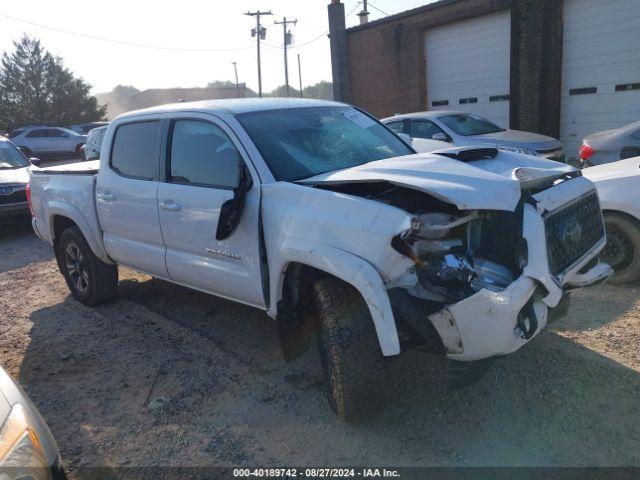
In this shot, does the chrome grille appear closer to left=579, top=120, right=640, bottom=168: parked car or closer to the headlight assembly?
the headlight assembly

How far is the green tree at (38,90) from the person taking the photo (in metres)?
44.7

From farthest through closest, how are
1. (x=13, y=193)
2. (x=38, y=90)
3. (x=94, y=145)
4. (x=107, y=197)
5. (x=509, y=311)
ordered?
(x=38, y=90), (x=94, y=145), (x=13, y=193), (x=107, y=197), (x=509, y=311)

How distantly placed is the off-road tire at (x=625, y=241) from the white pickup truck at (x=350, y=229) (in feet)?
4.62

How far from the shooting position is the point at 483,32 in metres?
15.1

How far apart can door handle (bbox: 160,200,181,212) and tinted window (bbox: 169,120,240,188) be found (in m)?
0.17

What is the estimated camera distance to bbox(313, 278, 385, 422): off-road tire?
296 centimetres

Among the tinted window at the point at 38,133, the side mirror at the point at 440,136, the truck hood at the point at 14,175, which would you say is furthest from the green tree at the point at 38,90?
the side mirror at the point at 440,136

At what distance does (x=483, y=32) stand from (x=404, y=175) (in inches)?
546

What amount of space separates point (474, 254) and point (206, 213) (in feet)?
6.22

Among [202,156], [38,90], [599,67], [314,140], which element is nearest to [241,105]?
→ [202,156]

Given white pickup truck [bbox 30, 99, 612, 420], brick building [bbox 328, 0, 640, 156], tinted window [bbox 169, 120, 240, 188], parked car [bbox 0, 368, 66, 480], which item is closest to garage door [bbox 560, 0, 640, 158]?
brick building [bbox 328, 0, 640, 156]

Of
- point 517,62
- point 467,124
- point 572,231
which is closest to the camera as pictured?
point 572,231

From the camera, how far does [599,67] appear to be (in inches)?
504

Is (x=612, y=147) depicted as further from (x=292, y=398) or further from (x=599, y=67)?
(x=599, y=67)
